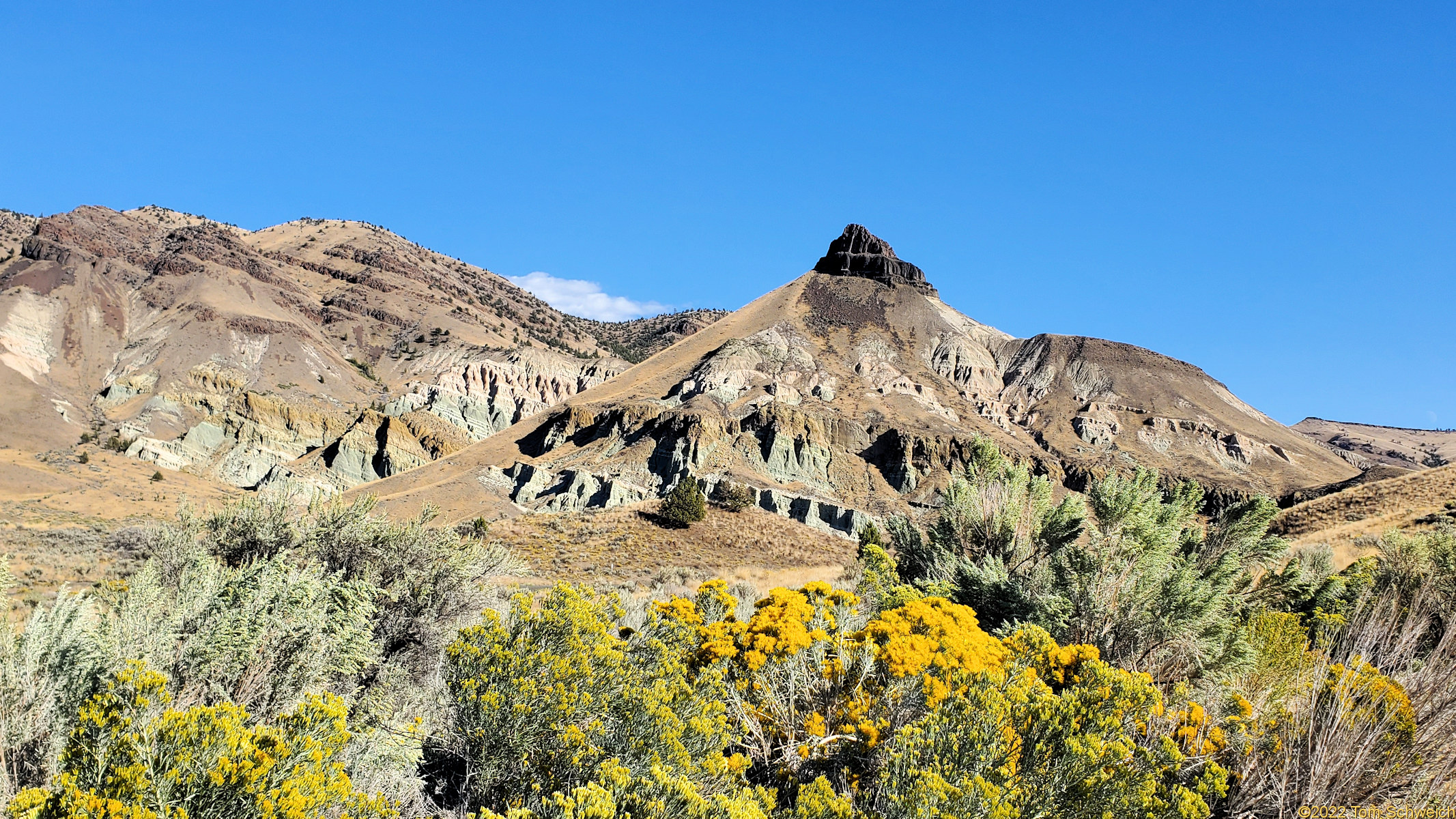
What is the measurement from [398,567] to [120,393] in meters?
69.9

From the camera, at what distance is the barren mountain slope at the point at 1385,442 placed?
3969 inches

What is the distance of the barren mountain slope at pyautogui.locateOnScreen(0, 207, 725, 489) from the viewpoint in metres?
55.1

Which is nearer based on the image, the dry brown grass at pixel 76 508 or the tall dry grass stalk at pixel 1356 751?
the tall dry grass stalk at pixel 1356 751

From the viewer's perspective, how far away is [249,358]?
232 ft

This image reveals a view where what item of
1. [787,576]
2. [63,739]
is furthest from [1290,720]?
[787,576]

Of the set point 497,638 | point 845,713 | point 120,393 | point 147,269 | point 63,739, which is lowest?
point 63,739

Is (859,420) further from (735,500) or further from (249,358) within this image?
(249,358)

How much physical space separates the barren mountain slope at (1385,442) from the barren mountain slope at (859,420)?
26791 millimetres

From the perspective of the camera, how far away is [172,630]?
5.32m

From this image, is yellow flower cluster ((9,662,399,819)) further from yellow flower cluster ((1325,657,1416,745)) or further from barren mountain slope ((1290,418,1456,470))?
barren mountain slope ((1290,418,1456,470))

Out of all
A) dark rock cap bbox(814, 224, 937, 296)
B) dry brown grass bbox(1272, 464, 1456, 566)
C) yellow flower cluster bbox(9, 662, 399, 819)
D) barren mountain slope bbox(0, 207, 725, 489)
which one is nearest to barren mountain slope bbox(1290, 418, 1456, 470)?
dark rock cap bbox(814, 224, 937, 296)

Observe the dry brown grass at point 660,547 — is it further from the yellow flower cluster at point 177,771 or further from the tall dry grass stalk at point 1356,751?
the yellow flower cluster at point 177,771

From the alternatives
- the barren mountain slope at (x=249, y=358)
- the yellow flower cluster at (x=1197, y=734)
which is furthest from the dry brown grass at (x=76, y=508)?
the yellow flower cluster at (x=1197, y=734)

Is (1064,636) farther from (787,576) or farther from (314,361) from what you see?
(314,361)
